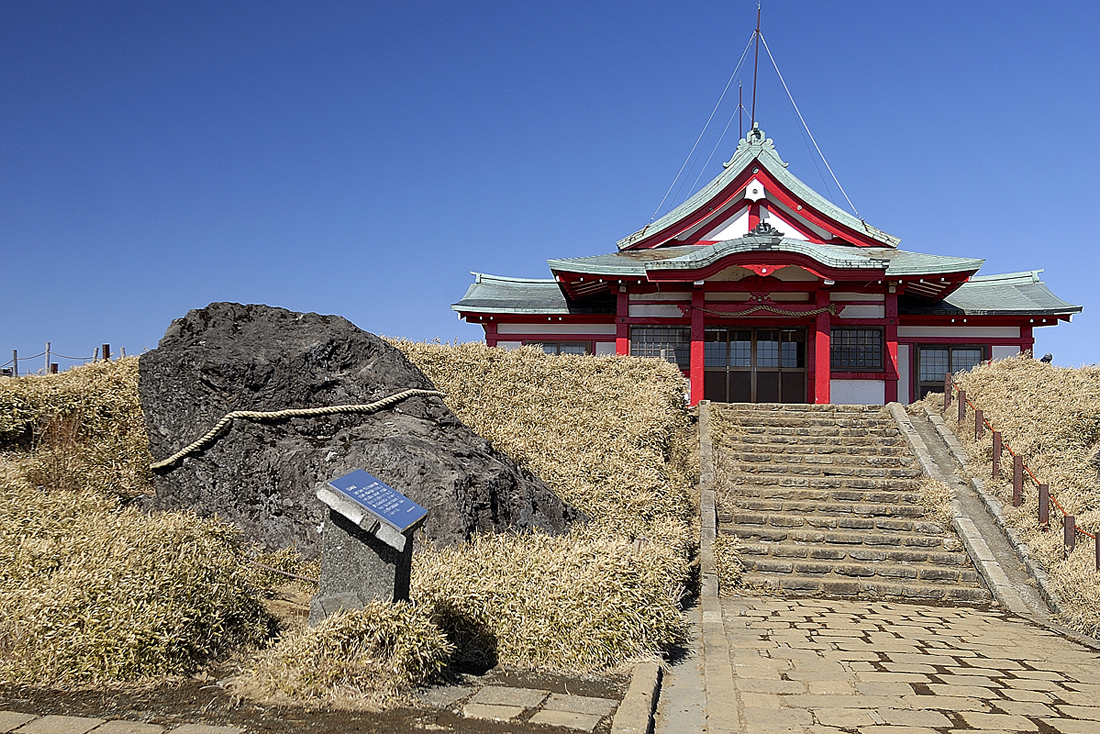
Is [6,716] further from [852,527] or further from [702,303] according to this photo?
[702,303]

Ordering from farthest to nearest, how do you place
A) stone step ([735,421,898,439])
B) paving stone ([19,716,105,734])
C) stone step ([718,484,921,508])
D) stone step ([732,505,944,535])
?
stone step ([735,421,898,439]) → stone step ([718,484,921,508]) → stone step ([732,505,944,535]) → paving stone ([19,716,105,734])

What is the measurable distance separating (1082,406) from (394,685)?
10232 mm

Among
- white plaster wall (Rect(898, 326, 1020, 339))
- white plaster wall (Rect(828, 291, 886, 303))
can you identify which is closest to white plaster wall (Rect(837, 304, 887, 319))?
white plaster wall (Rect(828, 291, 886, 303))

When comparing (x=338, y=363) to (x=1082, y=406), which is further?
(x=1082, y=406)

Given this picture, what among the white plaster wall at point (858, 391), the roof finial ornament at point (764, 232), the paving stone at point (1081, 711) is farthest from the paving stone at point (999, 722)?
the white plaster wall at point (858, 391)

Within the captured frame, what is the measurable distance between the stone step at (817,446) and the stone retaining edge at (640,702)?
6872mm

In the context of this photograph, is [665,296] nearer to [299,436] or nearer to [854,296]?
[854,296]

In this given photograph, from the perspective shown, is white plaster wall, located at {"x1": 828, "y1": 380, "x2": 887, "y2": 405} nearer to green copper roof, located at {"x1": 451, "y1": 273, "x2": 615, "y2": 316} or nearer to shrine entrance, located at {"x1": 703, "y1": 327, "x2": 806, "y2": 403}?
shrine entrance, located at {"x1": 703, "y1": 327, "x2": 806, "y2": 403}

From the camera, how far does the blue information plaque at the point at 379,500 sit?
459 centimetres

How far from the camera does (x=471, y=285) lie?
18953mm

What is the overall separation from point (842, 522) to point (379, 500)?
7.00m

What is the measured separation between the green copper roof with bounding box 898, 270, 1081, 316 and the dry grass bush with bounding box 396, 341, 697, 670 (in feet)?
26.3

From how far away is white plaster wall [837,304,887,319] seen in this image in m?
15.9

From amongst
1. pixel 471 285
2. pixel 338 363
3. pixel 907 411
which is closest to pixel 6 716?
pixel 338 363
